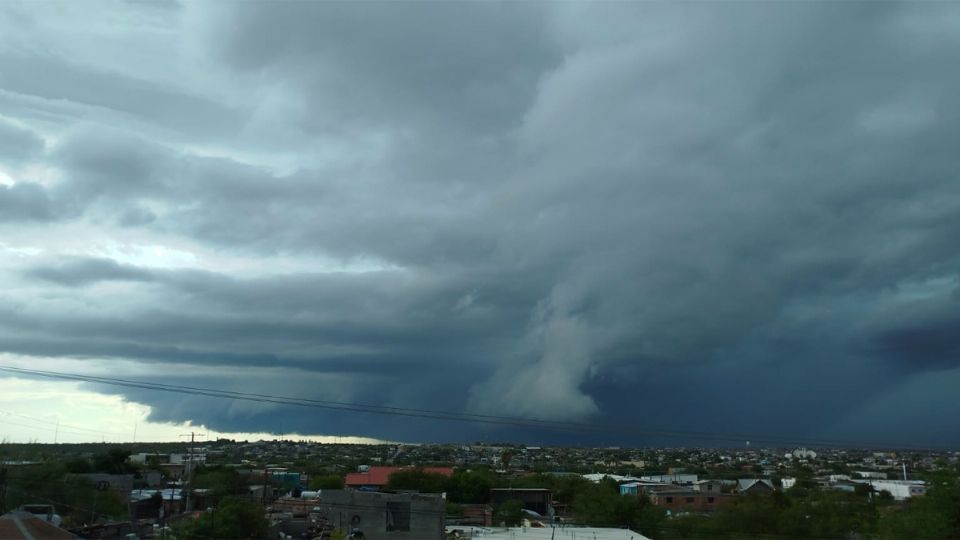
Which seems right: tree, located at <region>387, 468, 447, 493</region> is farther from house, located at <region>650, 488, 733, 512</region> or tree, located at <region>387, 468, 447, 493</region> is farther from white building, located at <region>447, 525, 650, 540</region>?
white building, located at <region>447, 525, 650, 540</region>

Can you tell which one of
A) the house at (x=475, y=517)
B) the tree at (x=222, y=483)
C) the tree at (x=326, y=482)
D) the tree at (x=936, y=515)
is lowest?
the house at (x=475, y=517)

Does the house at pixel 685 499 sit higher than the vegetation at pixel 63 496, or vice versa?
the vegetation at pixel 63 496

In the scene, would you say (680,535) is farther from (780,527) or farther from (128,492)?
(128,492)

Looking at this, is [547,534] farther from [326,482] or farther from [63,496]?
[326,482]

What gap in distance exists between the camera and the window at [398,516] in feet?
185

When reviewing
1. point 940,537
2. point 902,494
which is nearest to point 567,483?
point 902,494

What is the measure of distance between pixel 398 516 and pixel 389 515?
0.72m

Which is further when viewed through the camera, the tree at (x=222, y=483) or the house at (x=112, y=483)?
the tree at (x=222, y=483)

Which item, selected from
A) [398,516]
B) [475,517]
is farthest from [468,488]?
[398,516]

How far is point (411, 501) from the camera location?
56094 mm

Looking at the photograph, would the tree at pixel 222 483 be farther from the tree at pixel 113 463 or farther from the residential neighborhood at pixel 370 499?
the tree at pixel 113 463

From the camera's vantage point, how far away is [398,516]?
57.0m

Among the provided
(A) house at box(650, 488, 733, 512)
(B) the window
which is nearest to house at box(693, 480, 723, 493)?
(A) house at box(650, 488, 733, 512)

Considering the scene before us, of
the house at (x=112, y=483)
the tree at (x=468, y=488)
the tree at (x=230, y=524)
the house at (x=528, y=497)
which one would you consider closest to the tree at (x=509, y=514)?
the house at (x=528, y=497)
